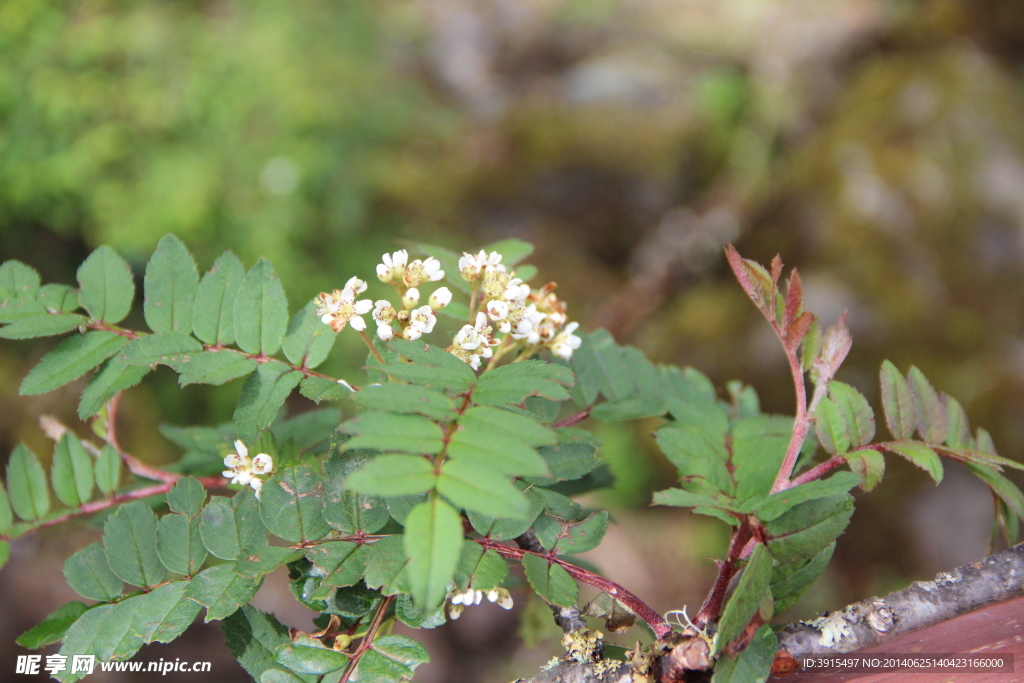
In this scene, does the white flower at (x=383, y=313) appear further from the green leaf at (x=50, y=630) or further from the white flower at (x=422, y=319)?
the green leaf at (x=50, y=630)

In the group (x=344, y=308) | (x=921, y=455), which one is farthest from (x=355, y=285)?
(x=921, y=455)

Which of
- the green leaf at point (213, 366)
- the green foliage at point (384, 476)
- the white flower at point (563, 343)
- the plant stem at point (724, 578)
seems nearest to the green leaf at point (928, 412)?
the green foliage at point (384, 476)

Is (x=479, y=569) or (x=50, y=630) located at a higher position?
(x=479, y=569)

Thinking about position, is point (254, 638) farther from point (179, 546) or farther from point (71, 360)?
point (71, 360)

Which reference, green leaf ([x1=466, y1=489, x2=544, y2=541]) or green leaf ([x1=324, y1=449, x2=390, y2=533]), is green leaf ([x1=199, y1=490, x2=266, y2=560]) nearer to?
green leaf ([x1=324, y1=449, x2=390, y2=533])

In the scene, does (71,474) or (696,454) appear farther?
(71,474)

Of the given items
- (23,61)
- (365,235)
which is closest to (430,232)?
(365,235)

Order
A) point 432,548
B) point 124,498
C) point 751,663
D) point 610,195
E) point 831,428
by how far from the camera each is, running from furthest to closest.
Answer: point 610,195, point 124,498, point 831,428, point 751,663, point 432,548
